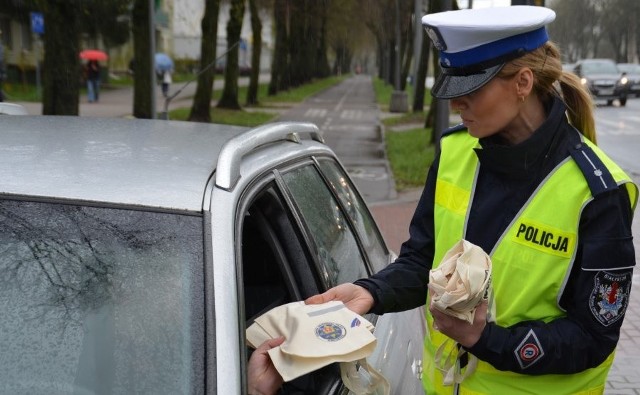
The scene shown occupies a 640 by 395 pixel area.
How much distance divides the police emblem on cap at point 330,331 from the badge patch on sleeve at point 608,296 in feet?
1.93

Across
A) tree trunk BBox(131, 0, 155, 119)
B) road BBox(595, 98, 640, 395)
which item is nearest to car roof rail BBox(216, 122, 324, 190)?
road BBox(595, 98, 640, 395)

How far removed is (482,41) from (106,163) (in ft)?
3.35

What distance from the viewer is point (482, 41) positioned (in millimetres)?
2041

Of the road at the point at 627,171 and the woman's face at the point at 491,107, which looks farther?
the road at the point at 627,171

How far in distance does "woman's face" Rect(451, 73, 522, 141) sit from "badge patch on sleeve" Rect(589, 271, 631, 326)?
0.43 meters

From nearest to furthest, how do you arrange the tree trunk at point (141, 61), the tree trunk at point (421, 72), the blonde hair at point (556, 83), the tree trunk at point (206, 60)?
the blonde hair at point (556, 83), the tree trunk at point (141, 61), the tree trunk at point (206, 60), the tree trunk at point (421, 72)

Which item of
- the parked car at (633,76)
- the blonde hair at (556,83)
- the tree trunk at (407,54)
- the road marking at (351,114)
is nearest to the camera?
the blonde hair at (556,83)

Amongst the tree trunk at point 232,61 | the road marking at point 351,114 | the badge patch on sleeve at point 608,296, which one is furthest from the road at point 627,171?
the tree trunk at point 232,61

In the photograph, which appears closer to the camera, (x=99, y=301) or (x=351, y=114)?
(x=99, y=301)

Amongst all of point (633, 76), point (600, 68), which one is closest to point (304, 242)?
point (600, 68)

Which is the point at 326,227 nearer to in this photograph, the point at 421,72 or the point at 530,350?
the point at 530,350

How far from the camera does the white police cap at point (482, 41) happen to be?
202 centimetres

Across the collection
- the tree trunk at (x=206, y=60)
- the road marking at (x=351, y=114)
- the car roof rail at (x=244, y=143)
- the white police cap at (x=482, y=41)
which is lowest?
the road marking at (x=351, y=114)

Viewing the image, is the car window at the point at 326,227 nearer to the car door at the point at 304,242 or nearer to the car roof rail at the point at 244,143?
the car door at the point at 304,242
